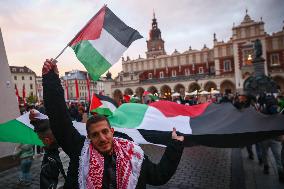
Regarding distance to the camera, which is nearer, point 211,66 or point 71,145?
point 71,145

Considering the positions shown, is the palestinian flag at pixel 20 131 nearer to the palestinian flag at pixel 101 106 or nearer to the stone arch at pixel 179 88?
the palestinian flag at pixel 101 106

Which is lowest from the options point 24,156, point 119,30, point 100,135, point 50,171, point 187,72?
point 24,156

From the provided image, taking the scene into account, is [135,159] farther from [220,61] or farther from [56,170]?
[220,61]

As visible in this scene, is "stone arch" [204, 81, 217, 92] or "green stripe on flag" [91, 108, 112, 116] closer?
"green stripe on flag" [91, 108, 112, 116]

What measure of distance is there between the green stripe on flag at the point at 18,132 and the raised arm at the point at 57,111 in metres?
2.99

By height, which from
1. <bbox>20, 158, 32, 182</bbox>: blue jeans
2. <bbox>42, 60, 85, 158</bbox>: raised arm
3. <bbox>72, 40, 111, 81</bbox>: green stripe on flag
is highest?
<bbox>72, 40, 111, 81</bbox>: green stripe on flag

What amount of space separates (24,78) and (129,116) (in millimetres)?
86309

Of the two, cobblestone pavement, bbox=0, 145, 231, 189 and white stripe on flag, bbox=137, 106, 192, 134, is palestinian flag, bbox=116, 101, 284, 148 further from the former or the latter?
cobblestone pavement, bbox=0, 145, 231, 189

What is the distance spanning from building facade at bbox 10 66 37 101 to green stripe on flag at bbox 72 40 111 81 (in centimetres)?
8362

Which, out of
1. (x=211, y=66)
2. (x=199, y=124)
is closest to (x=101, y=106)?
(x=199, y=124)

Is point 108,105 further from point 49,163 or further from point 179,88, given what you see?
point 179,88

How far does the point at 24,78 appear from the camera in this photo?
83812 mm

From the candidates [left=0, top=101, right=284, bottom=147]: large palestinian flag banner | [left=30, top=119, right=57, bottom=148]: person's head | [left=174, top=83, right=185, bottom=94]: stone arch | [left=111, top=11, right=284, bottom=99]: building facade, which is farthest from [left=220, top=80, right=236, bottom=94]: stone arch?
[left=30, top=119, right=57, bottom=148]: person's head

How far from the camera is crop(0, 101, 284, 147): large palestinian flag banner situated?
4.33 m
